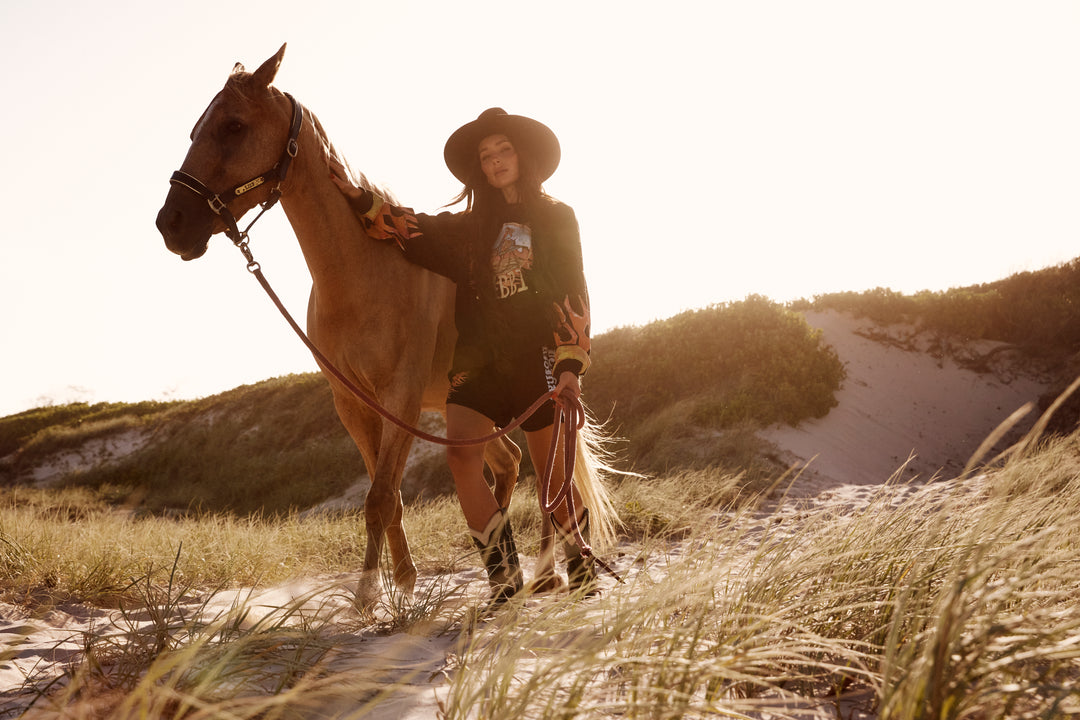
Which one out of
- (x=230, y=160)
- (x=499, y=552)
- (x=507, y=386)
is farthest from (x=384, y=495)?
(x=230, y=160)

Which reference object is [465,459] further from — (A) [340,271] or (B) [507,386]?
(A) [340,271]

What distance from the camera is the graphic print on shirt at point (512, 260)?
3.05 m

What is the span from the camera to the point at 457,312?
3.27 metres

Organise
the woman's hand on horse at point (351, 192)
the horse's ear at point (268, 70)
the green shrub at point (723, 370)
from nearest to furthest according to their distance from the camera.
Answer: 1. the horse's ear at point (268, 70)
2. the woman's hand on horse at point (351, 192)
3. the green shrub at point (723, 370)

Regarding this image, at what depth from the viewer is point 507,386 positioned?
3115 millimetres

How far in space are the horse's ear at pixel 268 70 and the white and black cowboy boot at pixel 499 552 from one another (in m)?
2.21

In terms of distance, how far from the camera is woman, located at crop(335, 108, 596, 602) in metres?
2.99

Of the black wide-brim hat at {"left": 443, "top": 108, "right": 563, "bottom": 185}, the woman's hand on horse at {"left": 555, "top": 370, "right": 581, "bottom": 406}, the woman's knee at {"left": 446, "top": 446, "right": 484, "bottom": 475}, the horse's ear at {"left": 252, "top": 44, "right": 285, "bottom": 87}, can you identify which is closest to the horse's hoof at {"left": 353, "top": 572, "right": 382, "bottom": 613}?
the woman's knee at {"left": 446, "top": 446, "right": 484, "bottom": 475}

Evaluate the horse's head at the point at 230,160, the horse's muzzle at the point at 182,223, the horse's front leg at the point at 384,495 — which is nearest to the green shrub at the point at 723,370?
the horse's front leg at the point at 384,495

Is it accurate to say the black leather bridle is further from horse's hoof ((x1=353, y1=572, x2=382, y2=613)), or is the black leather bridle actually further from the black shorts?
horse's hoof ((x1=353, y1=572, x2=382, y2=613))

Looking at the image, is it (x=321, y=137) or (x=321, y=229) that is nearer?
(x=321, y=229)

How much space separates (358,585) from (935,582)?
238cm

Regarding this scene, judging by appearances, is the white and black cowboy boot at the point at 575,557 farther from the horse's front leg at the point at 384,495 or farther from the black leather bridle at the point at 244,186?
the black leather bridle at the point at 244,186

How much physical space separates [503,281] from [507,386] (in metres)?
0.51
